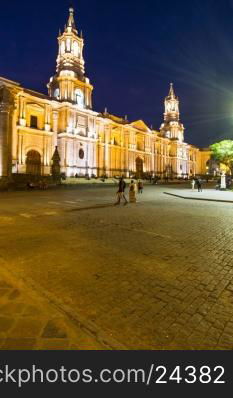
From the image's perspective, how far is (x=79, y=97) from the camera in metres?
52.1

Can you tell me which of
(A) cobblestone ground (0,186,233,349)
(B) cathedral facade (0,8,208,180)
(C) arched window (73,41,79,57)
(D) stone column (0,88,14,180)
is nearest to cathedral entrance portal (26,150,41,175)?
(B) cathedral facade (0,8,208,180)

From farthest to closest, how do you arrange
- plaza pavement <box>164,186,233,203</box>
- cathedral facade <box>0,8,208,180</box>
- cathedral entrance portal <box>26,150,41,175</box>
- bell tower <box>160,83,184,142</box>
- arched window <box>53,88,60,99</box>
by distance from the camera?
bell tower <box>160,83,184,142</box> → arched window <box>53,88,60,99</box> → cathedral entrance portal <box>26,150,41,175</box> → cathedral facade <box>0,8,208,180</box> → plaza pavement <box>164,186,233,203</box>

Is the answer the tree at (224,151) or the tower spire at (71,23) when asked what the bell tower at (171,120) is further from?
the tree at (224,151)

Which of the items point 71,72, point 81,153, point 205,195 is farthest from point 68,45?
point 205,195

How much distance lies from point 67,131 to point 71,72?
13611mm

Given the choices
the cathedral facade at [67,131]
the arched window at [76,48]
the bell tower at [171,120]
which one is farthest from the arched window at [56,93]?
the bell tower at [171,120]

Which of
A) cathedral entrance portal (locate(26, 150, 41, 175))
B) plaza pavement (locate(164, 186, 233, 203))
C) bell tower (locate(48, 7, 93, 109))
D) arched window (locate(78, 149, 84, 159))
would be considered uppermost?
bell tower (locate(48, 7, 93, 109))

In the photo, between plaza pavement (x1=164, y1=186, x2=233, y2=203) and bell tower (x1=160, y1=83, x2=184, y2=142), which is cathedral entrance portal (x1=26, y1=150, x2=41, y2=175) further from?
bell tower (x1=160, y1=83, x2=184, y2=142)

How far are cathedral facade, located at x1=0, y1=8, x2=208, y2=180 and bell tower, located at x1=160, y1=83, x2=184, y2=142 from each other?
20.6 meters

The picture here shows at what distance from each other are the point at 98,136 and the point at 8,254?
5416cm

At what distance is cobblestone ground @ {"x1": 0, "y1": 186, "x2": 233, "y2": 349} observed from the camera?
2.62 m

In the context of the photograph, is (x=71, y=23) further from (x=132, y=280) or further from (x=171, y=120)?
(x=132, y=280)

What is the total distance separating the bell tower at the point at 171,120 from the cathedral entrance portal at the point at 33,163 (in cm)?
5846

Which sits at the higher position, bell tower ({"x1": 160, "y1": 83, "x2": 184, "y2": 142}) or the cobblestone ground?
bell tower ({"x1": 160, "y1": 83, "x2": 184, "y2": 142})
